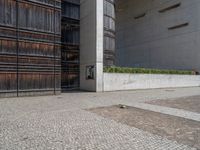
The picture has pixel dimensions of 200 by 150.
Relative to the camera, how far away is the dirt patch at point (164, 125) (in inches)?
234

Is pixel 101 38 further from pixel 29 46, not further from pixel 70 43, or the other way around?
pixel 29 46

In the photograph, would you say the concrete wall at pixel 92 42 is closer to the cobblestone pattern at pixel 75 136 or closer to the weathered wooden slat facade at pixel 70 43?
the weathered wooden slat facade at pixel 70 43

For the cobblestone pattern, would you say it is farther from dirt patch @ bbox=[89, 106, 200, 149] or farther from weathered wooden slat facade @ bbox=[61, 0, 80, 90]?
weathered wooden slat facade @ bbox=[61, 0, 80, 90]

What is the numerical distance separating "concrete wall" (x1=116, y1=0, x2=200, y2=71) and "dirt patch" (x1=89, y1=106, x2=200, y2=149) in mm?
22495

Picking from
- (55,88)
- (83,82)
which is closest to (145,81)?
(83,82)

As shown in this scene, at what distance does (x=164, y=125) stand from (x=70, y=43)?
1568 cm

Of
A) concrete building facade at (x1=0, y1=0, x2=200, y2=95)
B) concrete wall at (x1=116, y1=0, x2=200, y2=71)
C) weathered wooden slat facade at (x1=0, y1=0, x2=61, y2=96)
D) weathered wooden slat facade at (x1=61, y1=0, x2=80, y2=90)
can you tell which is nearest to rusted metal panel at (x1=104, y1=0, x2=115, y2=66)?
concrete building facade at (x1=0, y1=0, x2=200, y2=95)

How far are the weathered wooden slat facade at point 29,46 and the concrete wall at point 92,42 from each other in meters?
3.78

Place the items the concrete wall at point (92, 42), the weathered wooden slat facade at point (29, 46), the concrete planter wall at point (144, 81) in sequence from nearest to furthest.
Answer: the weathered wooden slat facade at point (29, 46), the concrete wall at point (92, 42), the concrete planter wall at point (144, 81)

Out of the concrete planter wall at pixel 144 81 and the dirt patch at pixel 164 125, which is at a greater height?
the concrete planter wall at pixel 144 81

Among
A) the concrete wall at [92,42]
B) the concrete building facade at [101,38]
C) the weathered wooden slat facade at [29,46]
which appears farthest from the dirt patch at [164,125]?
the concrete wall at [92,42]

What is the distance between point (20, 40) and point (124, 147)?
39.7ft

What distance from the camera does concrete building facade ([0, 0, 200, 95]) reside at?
50.6ft

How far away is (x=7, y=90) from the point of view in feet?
46.8
